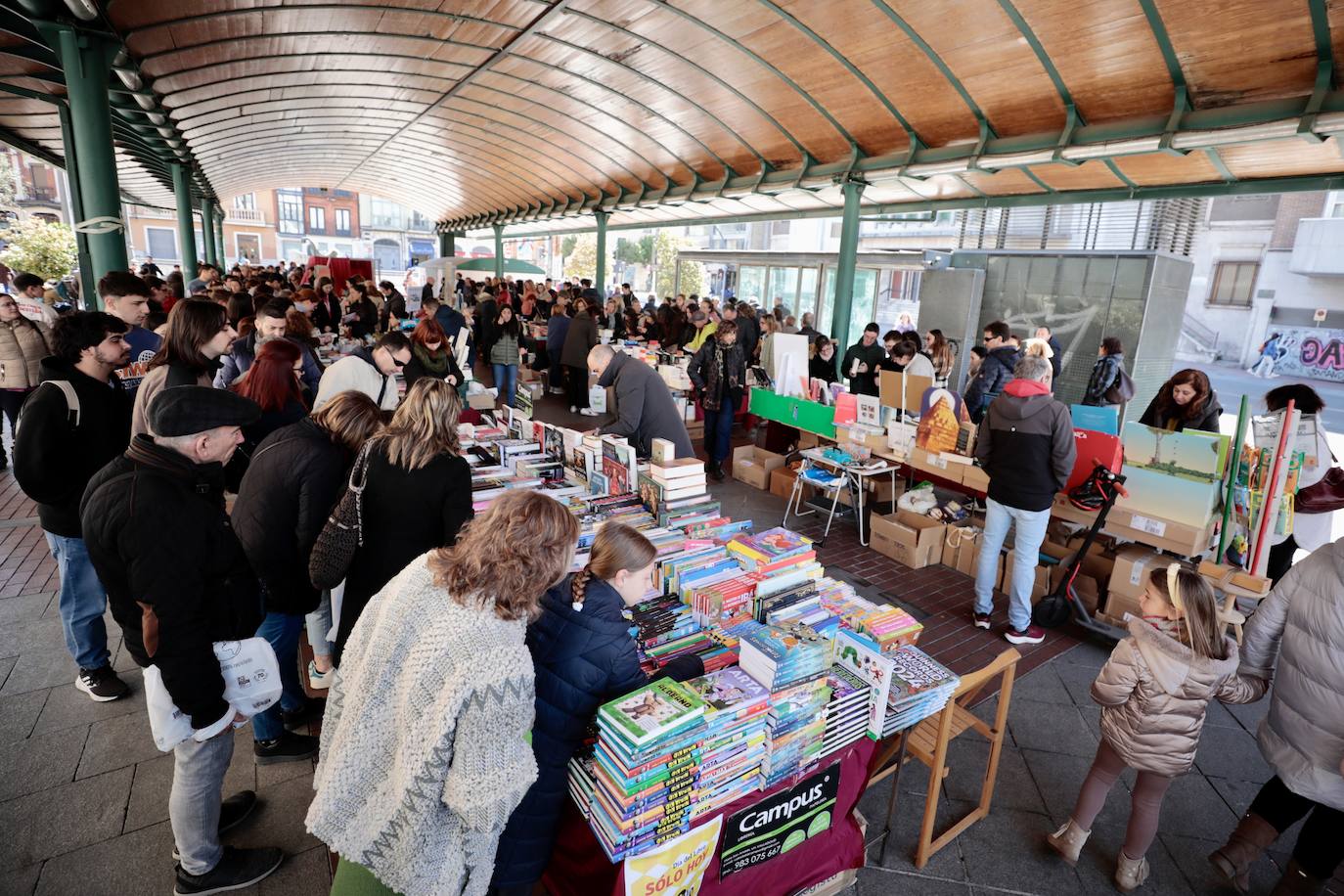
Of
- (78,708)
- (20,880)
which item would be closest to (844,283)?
(78,708)

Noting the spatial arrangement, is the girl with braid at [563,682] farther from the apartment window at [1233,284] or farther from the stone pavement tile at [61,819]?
the apartment window at [1233,284]

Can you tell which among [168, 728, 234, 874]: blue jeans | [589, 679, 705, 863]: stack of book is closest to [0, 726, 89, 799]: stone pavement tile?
[168, 728, 234, 874]: blue jeans

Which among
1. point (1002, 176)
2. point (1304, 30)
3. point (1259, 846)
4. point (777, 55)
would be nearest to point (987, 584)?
point (1259, 846)

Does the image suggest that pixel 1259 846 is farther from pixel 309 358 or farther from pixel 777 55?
pixel 777 55

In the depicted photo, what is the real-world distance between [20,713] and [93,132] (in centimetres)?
523

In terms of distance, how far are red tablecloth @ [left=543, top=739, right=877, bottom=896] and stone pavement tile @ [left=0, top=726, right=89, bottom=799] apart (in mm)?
2470

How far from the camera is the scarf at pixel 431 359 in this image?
6.08 metres

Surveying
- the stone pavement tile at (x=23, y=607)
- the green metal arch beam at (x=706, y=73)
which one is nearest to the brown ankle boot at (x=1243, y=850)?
the stone pavement tile at (x=23, y=607)

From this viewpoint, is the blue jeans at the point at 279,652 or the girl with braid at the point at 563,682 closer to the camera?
the girl with braid at the point at 563,682

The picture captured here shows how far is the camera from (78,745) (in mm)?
3305

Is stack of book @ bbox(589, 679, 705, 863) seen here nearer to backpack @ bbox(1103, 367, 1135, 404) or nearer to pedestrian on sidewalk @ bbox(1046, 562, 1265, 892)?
pedestrian on sidewalk @ bbox(1046, 562, 1265, 892)

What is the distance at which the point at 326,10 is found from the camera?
26.2 ft

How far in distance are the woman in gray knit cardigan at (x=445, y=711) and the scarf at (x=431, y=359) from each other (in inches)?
181

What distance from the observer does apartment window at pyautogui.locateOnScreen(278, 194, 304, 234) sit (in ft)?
151
